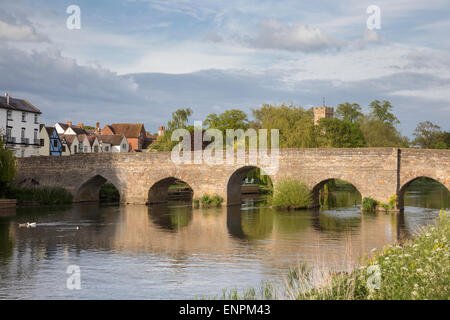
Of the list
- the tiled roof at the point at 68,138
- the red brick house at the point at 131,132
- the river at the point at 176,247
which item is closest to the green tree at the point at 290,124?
the river at the point at 176,247

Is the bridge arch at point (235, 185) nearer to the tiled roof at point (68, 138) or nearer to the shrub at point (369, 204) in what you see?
the shrub at point (369, 204)

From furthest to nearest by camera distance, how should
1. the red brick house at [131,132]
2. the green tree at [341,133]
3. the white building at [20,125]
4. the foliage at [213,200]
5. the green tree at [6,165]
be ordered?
the red brick house at [131,132], the green tree at [341,133], the white building at [20,125], the green tree at [6,165], the foliage at [213,200]

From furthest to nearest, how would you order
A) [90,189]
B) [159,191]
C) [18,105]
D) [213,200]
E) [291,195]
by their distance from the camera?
[18,105] → [90,189] → [159,191] → [213,200] → [291,195]

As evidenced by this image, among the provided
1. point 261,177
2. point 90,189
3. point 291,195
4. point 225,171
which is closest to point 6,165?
point 90,189

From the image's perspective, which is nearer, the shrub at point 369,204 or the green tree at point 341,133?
the shrub at point 369,204

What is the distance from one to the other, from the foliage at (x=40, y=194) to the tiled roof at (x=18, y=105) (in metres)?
18.7

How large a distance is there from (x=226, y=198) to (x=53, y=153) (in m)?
39.8

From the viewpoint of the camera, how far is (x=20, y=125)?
5644 centimetres

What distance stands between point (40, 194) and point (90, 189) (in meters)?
3.96

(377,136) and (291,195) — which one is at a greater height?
(377,136)

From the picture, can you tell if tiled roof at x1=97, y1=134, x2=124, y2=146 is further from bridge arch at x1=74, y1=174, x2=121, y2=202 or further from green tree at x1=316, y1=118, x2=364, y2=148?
bridge arch at x1=74, y1=174, x2=121, y2=202

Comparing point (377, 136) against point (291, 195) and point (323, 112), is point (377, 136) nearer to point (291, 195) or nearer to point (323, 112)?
point (323, 112)

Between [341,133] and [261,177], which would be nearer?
[261,177]

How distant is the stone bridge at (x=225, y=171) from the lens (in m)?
28.8
